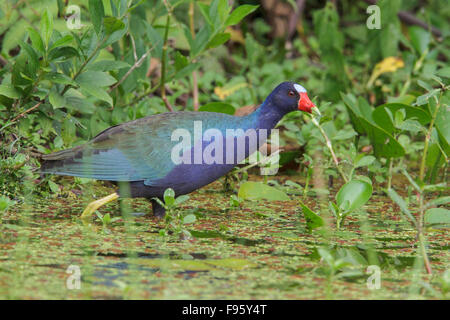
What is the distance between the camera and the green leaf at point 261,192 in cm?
389

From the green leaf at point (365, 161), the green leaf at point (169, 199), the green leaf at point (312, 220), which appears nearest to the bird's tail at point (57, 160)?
the green leaf at point (169, 199)

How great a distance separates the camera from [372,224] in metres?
3.88

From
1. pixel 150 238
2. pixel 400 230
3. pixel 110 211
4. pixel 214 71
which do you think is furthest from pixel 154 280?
pixel 214 71

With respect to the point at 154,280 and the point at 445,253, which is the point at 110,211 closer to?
the point at 154,280

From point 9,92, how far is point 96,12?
0.61 m

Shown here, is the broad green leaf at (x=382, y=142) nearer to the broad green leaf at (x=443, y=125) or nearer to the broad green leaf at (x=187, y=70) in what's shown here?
the broad green leaf at (x=443, y=125)

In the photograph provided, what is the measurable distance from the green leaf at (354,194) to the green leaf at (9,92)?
1.71 metres

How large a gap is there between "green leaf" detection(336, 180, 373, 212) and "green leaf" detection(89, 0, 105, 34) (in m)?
Result: 1.48

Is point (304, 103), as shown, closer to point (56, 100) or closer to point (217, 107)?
point (217, 107)

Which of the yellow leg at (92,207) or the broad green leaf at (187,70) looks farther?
the broad green leaf at (187,70)

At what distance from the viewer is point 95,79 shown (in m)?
3.94
